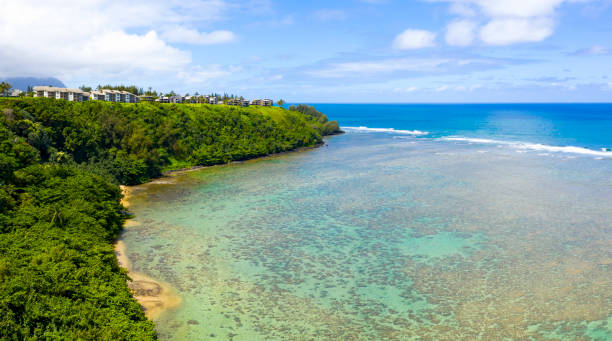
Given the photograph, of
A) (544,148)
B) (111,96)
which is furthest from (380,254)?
(111,96)

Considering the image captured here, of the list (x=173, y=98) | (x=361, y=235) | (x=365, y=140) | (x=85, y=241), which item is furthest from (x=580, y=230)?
(x=173, y=98)

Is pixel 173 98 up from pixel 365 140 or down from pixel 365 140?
up

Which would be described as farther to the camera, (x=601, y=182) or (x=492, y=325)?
(x=601, y=182)

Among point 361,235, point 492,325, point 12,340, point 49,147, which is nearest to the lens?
point 12,340

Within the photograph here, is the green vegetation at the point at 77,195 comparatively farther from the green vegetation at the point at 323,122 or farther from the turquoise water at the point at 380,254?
the green vegetation at the point at 323,122

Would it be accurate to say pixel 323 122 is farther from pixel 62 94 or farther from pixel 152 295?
pixel 152 295

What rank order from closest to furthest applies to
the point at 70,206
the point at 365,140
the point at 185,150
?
the point at 70,206, the point at 185,150, the point at 365,140

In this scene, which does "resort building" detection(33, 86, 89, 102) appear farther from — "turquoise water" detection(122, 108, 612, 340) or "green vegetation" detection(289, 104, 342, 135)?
"green vegetation" detection(289, 104, 342, 135)

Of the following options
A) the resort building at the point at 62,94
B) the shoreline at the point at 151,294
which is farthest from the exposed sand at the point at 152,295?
the resort building at the point at 62,94

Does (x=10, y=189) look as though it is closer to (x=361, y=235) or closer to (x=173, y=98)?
(x=361, y=235)
